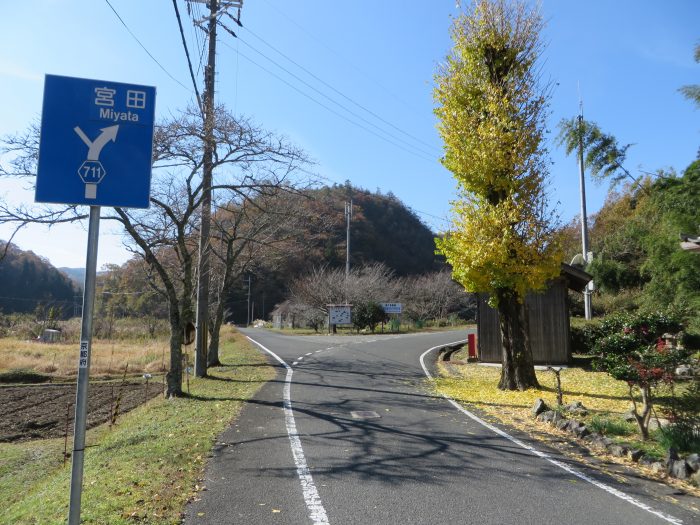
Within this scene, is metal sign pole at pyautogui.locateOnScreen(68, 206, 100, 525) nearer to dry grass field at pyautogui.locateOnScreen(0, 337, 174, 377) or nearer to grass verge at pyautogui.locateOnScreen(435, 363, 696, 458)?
grass verge at pyautogui.locateOnScreen(435, 363, 696, 458)

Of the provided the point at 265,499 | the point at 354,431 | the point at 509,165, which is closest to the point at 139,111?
the point at 265,499

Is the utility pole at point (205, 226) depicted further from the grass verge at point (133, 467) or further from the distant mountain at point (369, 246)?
the distant mountain at point (369, 246)

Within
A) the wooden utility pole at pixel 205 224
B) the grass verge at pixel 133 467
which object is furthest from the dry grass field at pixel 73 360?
the grass verge at pixel 133 467

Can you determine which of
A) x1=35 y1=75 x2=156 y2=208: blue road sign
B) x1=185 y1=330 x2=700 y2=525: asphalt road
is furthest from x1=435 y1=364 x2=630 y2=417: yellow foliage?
x1=35 y1=75 x2=156 y2=208: blue road sign

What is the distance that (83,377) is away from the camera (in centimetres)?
316

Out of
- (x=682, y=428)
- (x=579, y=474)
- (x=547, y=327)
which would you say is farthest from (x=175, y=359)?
(x=547, y=327)

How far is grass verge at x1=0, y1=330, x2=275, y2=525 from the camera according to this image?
4887mm

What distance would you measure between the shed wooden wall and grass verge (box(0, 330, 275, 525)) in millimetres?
9676

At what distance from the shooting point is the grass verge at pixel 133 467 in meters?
4.89

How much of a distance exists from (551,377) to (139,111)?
14.2 meters

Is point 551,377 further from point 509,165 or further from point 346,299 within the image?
point 346,299

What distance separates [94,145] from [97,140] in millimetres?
41

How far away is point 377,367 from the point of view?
57.3 ft

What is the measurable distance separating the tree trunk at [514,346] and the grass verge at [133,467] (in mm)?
6360
